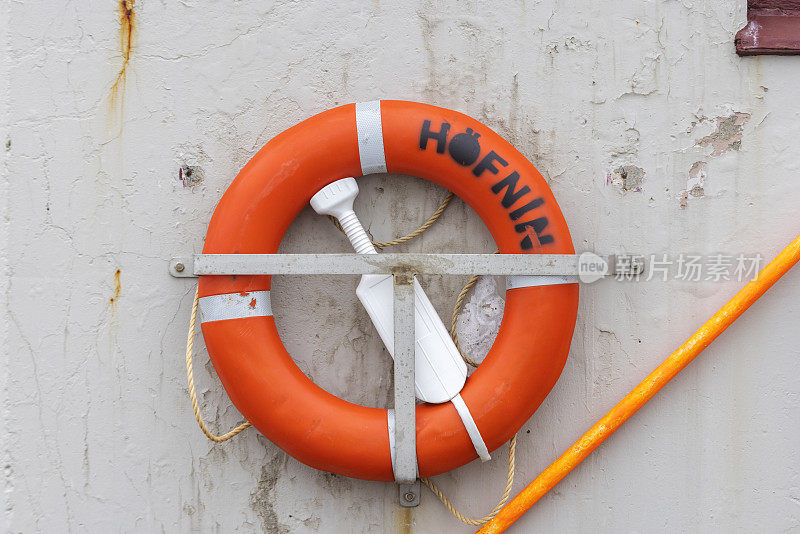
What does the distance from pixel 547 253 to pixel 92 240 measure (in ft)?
2.91

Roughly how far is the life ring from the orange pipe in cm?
13

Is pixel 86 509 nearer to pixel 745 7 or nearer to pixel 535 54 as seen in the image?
pixel 535 54

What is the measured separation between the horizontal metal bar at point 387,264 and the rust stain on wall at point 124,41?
408 millimetres

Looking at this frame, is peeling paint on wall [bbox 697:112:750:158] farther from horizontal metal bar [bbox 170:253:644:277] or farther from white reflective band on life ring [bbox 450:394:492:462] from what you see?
white reflective band on life ring [bbox 450:394:492:462]

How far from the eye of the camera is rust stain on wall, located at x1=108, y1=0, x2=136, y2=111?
49.6 inches

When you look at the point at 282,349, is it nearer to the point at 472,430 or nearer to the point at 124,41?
the point at 472,430

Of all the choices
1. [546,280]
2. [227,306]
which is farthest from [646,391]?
[227,306]

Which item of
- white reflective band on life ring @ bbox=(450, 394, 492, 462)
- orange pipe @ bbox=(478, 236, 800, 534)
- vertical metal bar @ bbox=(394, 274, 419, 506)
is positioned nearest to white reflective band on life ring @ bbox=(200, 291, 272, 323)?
vertical metal bar @ bbox=(394, 274, 419, 506)

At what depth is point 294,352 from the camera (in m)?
1.27

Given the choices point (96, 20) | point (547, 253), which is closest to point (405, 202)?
point (547, 253)

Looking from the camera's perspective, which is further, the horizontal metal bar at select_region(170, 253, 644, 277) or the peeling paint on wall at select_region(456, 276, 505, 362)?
the peeling paint on wall at select_region(456, 276, 505, 362)

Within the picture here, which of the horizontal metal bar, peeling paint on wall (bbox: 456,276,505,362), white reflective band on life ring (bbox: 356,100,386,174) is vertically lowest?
peeling paint on wall (bbox: 456,276,505,362)

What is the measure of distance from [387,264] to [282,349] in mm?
259

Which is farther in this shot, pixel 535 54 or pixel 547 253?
pixel 535 54
